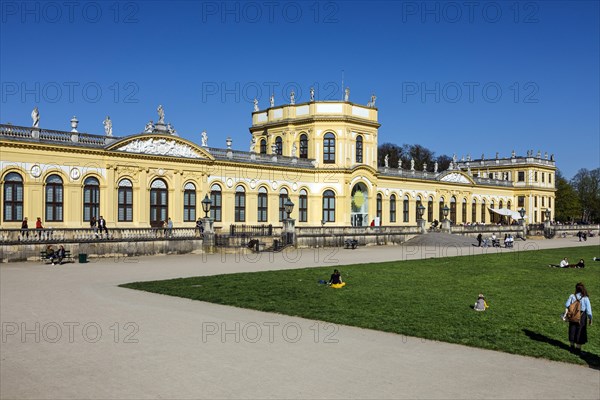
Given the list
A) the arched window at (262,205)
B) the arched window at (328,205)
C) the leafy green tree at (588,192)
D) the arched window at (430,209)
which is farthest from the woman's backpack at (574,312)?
the leafy green tree at (588,192)

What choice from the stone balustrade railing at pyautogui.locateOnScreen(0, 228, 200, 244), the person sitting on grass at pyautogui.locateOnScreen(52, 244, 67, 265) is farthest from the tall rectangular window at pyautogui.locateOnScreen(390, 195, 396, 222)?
the person sitting on grass at pyautogui.locateOnScreen(52, 244, 67, 265)

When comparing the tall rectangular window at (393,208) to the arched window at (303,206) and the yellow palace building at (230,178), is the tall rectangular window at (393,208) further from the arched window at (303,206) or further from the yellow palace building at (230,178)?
the arched window at (303,206)

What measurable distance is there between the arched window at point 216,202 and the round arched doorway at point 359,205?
41.2ft

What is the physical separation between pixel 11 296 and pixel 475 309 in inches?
505

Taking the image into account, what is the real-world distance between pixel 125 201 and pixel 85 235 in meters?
7.57

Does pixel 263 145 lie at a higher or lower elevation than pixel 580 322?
higher

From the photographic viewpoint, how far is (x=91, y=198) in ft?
120

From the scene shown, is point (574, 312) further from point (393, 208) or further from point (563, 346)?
point (393, 208)

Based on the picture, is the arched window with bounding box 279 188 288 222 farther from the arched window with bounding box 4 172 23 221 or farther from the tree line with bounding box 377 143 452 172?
the tree line with bounding box 377 143 452 172

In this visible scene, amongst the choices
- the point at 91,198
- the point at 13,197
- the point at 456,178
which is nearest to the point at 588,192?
the point at 456,178

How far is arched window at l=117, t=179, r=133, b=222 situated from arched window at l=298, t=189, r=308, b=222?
15045 mm

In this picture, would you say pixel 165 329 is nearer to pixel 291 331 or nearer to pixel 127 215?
pixel 291 331

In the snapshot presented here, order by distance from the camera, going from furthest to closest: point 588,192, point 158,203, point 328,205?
point 588,192 → point 328,205 → point 158,203

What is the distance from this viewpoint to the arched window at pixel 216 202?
141 feet
